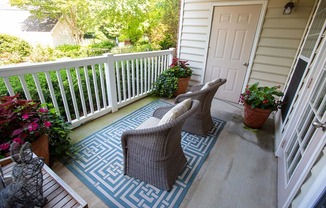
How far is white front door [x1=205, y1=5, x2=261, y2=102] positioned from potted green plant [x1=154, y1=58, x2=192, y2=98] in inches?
24.4

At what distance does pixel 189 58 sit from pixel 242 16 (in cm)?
144

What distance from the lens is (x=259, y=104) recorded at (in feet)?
8.23

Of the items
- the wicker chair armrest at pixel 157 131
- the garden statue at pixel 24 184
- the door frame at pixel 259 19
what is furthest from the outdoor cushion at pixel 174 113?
the door frame at pixel 259 19

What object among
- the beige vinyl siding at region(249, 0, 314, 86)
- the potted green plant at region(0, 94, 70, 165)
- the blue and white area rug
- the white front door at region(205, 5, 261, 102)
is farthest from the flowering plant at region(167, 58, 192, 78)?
the potted green plant at region(0, 94, 70, 165)

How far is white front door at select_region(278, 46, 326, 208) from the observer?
1080 mm

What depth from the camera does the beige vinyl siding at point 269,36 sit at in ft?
8.94

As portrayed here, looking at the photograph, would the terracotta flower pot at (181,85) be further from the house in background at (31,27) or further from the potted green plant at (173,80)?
the house in background at (31,27)

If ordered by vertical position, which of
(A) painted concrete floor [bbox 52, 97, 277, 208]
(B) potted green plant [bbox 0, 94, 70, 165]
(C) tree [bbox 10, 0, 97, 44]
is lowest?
(A) painted concrete floor [bbox 52, 97, 277, 208]

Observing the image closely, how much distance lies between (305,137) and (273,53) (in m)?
2.26

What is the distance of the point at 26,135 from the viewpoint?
1.36 meters

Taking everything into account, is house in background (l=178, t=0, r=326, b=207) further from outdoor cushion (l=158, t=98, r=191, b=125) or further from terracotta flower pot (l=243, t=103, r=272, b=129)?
outdoor cushion (l=158, t=98, r=191, b=125)

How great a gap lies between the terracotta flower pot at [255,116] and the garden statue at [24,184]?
8.94 feet

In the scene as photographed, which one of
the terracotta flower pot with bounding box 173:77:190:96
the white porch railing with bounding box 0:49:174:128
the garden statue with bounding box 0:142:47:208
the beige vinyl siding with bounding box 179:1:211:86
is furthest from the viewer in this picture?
the terracotta flower pot with bounding box 173:77:190:96

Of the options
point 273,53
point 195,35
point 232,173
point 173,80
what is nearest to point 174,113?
point 232,173
